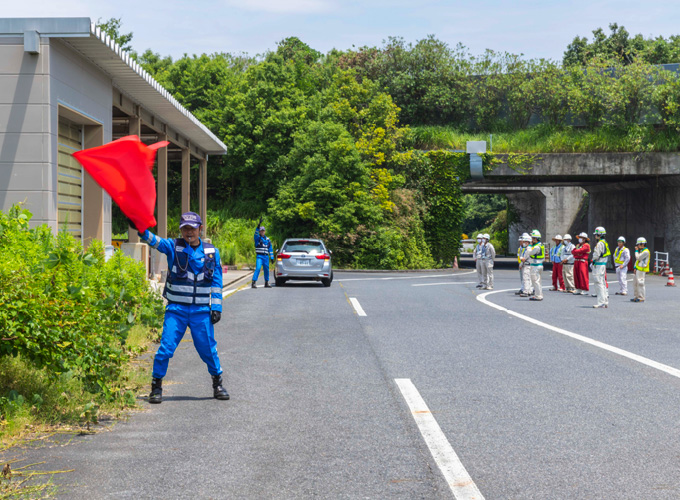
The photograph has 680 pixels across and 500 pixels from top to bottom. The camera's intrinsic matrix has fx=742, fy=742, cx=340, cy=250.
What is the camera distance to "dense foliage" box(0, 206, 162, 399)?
5488mm

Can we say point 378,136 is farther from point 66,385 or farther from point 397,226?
point 66,385

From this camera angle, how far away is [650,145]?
124 ft

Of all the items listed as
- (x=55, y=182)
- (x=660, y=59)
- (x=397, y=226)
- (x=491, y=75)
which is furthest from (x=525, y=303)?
(x=660, y=59)

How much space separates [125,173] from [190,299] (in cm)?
139

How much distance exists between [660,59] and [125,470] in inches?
2435

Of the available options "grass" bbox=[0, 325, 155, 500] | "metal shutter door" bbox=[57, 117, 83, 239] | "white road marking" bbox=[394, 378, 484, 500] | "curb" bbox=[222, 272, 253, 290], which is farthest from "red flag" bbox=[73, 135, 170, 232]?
"curb" bbox=[222, 272, 253, 290]

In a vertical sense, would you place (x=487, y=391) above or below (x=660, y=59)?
below

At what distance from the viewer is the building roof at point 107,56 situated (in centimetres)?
1245

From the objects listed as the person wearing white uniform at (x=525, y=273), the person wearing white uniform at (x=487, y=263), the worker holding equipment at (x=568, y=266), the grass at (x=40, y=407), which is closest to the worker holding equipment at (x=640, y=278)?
the person wearing white uniform at (x=525, y=273)

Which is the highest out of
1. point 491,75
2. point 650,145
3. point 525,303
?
point 491,75

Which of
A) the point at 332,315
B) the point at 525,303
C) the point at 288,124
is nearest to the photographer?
the point at 332,315

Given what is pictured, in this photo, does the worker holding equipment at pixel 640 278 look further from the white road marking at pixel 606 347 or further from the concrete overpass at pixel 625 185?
the concrete overpass at pixel 625 185

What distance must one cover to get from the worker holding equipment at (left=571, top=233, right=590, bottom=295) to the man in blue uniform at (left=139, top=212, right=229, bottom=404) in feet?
55.3

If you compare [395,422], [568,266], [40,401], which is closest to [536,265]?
[568,266]
